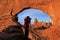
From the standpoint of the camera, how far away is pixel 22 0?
42.8 feet

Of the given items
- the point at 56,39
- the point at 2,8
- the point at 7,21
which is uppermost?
the point at 2,8

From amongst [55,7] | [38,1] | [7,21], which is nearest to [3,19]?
[7,21]

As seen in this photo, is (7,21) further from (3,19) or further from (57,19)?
(57,19)

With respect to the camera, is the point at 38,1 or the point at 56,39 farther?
the point at 38,1

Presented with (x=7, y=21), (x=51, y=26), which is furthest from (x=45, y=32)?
(x=7, y=21)

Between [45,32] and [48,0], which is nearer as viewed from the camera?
[45,32]

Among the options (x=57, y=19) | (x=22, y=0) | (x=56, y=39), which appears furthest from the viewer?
(x=22, y=0)

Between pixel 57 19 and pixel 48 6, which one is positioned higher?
pixel 48 6

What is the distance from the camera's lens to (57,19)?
1223 centimetres

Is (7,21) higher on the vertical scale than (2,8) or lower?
lower

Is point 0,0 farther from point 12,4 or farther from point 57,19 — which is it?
point 57,19

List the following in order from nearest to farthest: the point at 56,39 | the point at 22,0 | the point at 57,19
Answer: the point at 56,39 → the point at 57,19 → the point at 22,0

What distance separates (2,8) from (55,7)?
11.1 ft

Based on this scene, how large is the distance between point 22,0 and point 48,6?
178cm
